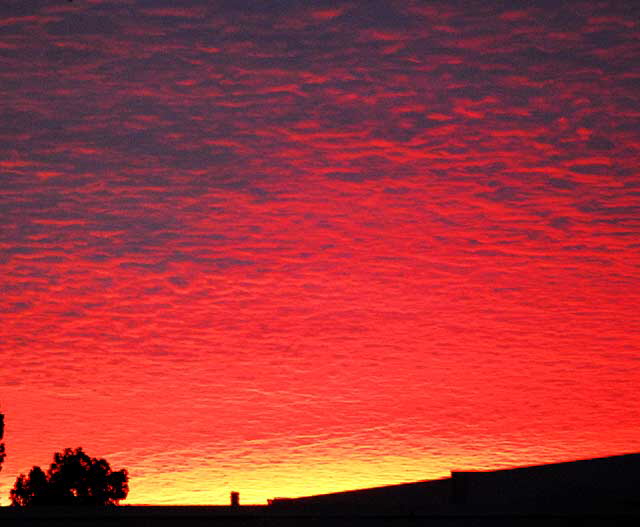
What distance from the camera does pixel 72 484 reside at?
90.2 m

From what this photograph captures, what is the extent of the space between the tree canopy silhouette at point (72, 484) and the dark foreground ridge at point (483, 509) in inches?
2442

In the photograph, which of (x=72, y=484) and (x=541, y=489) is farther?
(x=72, y=484)

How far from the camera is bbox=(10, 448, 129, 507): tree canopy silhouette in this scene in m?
87.6

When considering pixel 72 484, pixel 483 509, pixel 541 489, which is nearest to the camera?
pixel 483 509

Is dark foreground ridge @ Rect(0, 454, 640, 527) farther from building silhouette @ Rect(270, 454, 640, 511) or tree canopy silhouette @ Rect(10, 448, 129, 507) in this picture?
tree canopy silhouette @ Rect(10, 448, 129, 507)

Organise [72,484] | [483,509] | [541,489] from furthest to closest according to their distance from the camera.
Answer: [72,484] → [541,489] → [483,509]

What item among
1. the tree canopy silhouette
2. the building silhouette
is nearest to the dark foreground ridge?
the building silhouette

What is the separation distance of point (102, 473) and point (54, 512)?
217 feet

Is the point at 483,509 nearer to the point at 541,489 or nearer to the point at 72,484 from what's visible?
the point at 541,489

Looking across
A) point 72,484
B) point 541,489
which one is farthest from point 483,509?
point 72,484

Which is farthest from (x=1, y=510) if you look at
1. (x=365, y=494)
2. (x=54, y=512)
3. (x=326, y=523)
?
(x=365, y=494)

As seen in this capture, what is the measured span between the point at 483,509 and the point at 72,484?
2771 inches

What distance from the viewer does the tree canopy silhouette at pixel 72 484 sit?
87562 millimetres

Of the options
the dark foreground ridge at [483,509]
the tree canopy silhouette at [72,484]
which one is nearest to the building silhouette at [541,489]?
the dark foreground ridge at [483,509]
